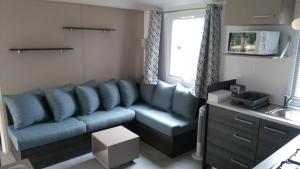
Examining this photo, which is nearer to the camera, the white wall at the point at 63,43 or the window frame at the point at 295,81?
the window frame at the point at 295,81

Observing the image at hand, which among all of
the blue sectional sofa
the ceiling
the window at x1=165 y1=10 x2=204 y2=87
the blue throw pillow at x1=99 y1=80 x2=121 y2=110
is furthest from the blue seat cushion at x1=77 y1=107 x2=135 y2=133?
the ceiling

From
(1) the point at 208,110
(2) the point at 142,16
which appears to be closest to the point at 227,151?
(1) the point at 208,110

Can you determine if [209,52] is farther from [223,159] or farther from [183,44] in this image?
[223,159]

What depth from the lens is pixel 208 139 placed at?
2758 millimetres

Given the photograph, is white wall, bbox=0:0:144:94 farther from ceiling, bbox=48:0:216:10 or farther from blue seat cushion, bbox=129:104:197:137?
blue seat cushion, bbox=129:104:197:137

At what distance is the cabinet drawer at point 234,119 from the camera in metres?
2.27

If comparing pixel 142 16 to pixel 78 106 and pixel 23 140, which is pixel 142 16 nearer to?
pixel 78 106

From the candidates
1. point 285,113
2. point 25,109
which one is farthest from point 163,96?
point 25,109

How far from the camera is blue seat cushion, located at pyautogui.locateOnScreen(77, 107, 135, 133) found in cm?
315

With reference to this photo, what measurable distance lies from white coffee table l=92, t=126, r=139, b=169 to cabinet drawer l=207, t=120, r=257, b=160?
3.14 feet

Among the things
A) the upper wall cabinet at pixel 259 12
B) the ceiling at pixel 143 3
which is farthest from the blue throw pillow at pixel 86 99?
the upper wall cabinet at pixel 259 12

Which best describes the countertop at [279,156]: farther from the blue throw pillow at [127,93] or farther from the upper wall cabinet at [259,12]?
the blue throw pillow at [127,93]

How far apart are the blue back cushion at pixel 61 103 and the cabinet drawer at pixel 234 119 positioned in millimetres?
1946

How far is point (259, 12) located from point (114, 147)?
7.19 ft
